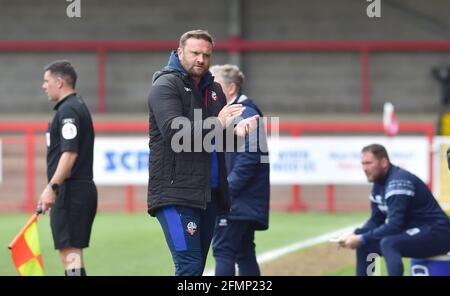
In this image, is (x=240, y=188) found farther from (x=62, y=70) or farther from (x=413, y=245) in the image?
(x=62, y=70)

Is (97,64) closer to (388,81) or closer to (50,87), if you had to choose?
(388,81)

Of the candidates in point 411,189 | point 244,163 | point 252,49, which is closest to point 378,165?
point 411,189

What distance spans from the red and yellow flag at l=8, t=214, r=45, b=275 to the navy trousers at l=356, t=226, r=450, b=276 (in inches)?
107

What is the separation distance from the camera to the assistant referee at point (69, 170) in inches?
338

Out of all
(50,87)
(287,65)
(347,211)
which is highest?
(287,65)

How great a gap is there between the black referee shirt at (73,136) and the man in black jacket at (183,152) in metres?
1.81

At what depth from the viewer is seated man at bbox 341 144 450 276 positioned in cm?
904

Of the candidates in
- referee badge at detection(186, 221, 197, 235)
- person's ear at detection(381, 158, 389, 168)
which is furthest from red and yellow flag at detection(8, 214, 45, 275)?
person's ear at detection(381, 158, 389, 168)

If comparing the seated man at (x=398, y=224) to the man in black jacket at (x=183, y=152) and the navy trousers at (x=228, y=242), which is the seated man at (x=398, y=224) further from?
the man in black jacket at (x=183, y=152)

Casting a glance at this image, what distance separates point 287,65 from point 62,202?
1654cm

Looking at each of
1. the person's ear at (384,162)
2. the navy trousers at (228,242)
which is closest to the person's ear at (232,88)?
the navy trousers at (228,242)

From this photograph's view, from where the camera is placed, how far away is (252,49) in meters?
24.7

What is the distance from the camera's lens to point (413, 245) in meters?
9.05

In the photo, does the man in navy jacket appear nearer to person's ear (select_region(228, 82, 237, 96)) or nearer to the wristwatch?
person's ear (select_region(228, 82, 237, 96))
